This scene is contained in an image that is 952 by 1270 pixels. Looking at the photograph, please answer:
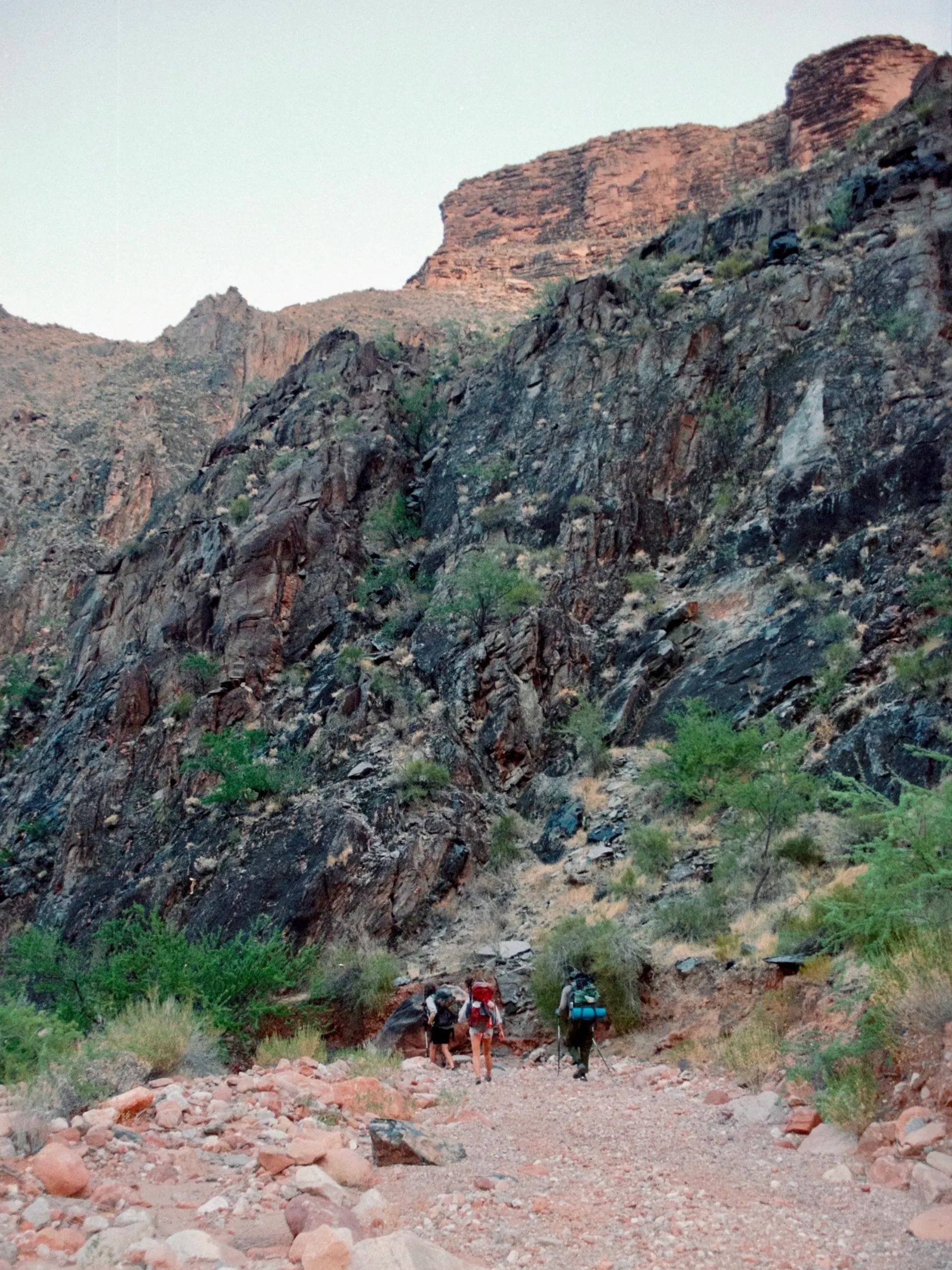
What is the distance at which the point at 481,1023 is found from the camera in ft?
37.8

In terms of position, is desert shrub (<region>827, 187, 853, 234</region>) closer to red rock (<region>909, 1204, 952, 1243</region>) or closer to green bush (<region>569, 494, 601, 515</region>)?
green bush (<region>569, 494, 601, 515</region>)

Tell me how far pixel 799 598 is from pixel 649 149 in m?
62.4

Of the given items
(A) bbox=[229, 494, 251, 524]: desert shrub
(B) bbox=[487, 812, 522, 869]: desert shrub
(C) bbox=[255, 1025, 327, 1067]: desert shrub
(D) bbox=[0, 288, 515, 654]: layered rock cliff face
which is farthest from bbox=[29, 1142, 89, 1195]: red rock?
(D) bbox=[0, 288, 515, 654]: layered rock cliff face

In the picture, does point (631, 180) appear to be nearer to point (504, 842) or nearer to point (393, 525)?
point (393, 525)

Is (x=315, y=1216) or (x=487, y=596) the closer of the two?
(x=315, y=1216)

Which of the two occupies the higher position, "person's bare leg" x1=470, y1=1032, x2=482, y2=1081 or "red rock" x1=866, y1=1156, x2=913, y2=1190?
"red rock" x1=866, y1=1156, x2=913, y2=1190

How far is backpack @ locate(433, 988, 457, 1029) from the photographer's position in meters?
12.4

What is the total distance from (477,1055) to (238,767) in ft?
40.5

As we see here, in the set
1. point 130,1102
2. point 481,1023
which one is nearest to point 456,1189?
point 130,1102

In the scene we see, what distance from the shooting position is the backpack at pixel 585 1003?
10.5 m

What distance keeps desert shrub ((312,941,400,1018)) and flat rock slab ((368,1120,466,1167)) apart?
9.28 m

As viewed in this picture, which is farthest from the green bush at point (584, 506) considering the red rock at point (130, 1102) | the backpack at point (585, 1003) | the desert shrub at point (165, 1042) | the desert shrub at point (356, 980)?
the red rock at point (130, 1102)

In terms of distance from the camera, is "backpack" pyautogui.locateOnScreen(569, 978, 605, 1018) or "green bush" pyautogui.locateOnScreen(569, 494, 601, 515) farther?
"green bush" pyautogui.locateOnScreen(569, 494, 601, 515)

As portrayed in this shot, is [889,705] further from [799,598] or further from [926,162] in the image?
[926,162]
